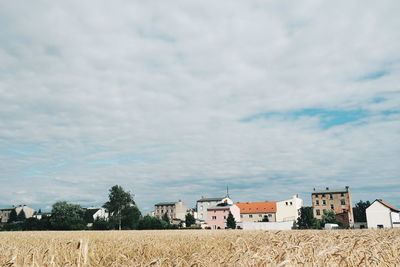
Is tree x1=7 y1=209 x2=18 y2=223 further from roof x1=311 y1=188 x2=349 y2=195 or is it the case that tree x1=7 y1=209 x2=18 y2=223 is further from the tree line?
roof x1=311 y1=188 x2=349 y2=195

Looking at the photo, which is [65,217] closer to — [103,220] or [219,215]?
[103,220]

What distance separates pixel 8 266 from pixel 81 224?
7612 cm

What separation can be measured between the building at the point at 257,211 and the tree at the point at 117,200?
126 feet

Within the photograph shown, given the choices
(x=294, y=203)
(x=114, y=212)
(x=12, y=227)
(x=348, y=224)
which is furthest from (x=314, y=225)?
(x=12, y=227)

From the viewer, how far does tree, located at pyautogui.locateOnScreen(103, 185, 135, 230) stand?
84.9 metres

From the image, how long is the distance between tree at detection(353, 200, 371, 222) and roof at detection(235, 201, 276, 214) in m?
41.6

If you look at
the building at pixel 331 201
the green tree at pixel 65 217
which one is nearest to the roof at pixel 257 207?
the building at pixel 331 201

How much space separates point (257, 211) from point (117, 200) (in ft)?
146

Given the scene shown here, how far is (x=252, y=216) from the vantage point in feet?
343

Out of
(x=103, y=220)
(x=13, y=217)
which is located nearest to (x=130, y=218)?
(x=103, y=220)

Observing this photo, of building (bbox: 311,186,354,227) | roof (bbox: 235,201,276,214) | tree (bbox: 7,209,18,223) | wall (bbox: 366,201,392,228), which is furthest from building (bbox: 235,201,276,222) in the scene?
tree (bbox: 7,209,18,223)

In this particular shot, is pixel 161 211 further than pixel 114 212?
Yes

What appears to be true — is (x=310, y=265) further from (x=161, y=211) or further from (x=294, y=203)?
(x=161, y=211)

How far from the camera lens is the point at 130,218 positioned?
254 feet
